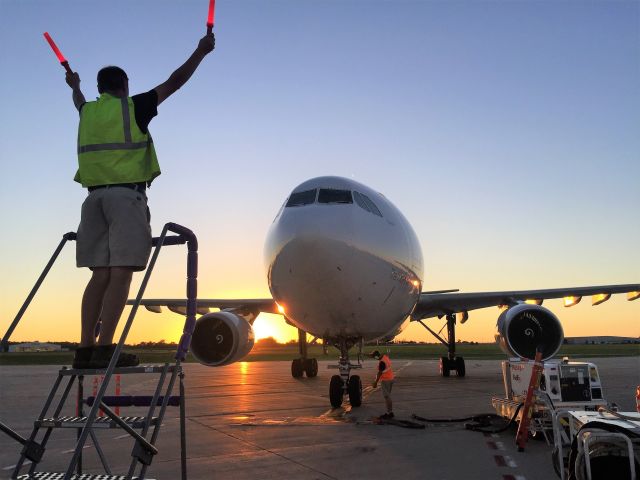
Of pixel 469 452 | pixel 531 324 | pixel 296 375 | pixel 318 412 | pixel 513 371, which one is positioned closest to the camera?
pixel 469 452

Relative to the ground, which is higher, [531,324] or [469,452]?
[531,324]

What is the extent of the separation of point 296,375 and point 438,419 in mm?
10346

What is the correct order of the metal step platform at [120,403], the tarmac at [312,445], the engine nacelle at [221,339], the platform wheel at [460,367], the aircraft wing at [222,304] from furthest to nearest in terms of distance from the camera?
the platform wheel at [460,367], the aircraft wing at [222,304], the engine nacelle at [221,339], the tarmac at [312,445], the metal step platform at [120,403]

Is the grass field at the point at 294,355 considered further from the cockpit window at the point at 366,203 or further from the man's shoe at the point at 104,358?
the man's shoe at the point at 104,358

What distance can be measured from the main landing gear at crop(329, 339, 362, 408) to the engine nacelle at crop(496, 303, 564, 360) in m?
3.34

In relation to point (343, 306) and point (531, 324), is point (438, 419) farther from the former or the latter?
point (531, 324)

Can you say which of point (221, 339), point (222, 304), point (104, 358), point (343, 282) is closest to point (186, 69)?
point (104, 358)

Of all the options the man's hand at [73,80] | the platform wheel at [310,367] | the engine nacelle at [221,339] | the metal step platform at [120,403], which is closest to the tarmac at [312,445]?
the engine nacelle at [221,339]

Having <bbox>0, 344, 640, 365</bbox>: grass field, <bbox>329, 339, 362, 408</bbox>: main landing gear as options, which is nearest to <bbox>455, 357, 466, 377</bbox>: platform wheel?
<bbox>0, 344, 640, 365</bbox>: grass field

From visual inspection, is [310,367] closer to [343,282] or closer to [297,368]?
[297,368]

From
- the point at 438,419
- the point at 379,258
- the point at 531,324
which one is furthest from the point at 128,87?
the point at 531,324

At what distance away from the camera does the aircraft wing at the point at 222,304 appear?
17.1m

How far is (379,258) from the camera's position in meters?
9.87

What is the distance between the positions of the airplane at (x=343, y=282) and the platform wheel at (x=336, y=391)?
0.06ft
